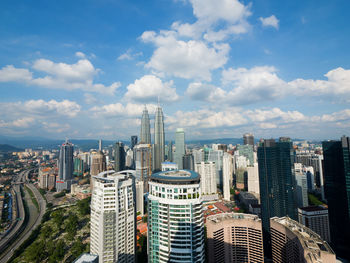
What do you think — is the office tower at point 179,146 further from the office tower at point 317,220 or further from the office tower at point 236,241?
the office tower at point 236,241

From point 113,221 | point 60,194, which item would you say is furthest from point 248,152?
point 113,221

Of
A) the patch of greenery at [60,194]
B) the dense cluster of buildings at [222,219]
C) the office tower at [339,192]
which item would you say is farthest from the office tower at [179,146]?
the office tower at [339,192]

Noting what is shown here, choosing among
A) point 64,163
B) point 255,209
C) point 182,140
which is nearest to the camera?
point 255,209

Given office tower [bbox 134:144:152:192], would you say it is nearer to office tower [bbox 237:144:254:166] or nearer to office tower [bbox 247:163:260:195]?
office tower [bbox 247:163:260:195]

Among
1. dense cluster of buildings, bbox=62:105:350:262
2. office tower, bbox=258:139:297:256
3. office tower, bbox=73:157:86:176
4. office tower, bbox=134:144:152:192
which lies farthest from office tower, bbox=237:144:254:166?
office tower, bbox=73:157:86:176

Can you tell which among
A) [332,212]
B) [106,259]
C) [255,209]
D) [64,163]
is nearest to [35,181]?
[64,163]

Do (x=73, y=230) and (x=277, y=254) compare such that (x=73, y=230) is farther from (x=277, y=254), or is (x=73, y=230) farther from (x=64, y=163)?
(x=64, y=163)
